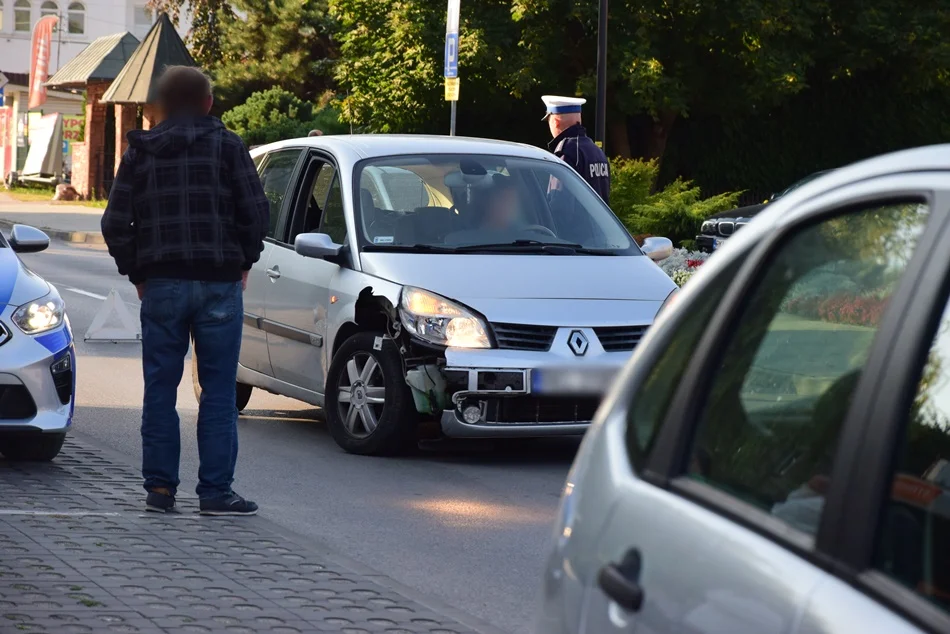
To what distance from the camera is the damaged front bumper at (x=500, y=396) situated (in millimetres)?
8188

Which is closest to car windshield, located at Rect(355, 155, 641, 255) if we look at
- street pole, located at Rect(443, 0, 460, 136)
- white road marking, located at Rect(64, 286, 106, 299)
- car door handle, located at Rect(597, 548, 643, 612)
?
car door handle, located at Rect(597, 548, 643, 612)

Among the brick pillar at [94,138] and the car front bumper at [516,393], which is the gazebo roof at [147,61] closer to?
the brick pillar at [94,138]

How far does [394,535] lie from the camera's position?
270 inches

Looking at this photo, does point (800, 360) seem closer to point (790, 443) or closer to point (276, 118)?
point (790, 443)

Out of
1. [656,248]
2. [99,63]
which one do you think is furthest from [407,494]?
[99,63]

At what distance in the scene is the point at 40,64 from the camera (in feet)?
184

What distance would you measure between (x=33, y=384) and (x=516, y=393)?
2.31 meters

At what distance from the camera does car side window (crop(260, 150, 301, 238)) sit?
9.94 metres

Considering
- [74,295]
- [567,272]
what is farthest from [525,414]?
[74,295]

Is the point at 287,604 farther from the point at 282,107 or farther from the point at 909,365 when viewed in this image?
the point at 282,107

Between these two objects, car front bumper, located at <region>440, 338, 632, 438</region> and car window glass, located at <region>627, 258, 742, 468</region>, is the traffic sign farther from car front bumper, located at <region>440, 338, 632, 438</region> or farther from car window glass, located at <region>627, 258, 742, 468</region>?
car window glass, located at <region>627, 258, 742, 468</region>

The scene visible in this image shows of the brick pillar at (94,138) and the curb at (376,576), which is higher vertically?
the curb at (376,576)

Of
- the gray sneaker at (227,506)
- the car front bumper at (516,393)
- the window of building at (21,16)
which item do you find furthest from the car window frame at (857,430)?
the window of building at (21,16)

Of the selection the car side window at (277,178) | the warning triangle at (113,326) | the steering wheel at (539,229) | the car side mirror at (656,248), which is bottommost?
the warning triangle at (113,326)
